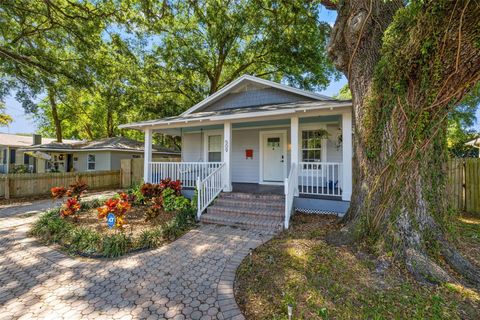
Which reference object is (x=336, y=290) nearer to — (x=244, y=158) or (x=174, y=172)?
(x=174, y=172)

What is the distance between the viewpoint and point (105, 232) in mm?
5062

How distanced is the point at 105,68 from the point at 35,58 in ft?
10.6

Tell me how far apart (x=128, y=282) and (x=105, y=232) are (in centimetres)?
238

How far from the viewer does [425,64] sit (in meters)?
2.92

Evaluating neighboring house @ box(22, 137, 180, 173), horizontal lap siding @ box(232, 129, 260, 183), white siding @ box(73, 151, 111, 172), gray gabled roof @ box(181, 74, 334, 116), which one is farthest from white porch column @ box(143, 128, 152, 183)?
white siding @ box(73, 151, 111, 172)

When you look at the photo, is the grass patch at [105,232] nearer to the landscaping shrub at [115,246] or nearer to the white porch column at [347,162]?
the landscaping shrub at [115,246]

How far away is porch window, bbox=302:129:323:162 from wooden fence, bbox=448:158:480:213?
3.84m

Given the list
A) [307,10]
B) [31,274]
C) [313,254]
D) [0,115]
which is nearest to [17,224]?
[31,274]

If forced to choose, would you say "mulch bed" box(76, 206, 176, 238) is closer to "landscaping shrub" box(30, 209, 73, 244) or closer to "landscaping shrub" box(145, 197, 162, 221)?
"landscaping shrub" box(145, 197, 162, 221)

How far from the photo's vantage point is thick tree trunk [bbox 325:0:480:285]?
270cm

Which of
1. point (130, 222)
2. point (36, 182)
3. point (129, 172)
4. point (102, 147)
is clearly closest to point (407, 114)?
point (130, 222)

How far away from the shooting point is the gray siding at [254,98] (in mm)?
8945

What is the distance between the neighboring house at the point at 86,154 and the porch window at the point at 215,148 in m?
8.32

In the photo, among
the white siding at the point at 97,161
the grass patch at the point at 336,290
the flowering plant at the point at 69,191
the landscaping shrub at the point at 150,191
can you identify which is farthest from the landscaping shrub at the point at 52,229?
the white siding at the point at 97,161
